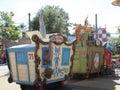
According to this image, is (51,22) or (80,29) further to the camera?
(51,22)

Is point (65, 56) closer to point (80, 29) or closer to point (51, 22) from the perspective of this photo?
point (80, 29)

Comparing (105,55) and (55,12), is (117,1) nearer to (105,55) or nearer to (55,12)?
(105,55)

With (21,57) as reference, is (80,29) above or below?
above

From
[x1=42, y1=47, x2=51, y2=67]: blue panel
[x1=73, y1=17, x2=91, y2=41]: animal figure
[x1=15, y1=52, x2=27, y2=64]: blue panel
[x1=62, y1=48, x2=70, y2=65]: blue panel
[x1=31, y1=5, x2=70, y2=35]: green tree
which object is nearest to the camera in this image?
[x1=42, y1=47, x2=51, y2=67]: blue panel

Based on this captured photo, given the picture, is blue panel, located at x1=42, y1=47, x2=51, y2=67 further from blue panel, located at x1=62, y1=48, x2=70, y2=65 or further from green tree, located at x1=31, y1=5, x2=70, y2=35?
green tree, located at x1=31, y1=5, x2=70, y2=35

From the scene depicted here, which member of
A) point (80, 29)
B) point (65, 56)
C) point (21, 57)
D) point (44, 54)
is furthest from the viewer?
point (80, 29)

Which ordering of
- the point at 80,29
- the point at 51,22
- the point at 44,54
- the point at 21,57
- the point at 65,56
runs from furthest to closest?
1. the point at 51,22
2. the point at 80,29
3. the point at 65,56
4. the point at 21,57
5. the point at 44,54

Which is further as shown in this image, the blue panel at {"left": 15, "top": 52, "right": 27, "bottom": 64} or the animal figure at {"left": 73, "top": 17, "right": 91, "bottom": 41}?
the animal figure at {"left": 73, "top": 17, "right": 91, "bottom": 41}

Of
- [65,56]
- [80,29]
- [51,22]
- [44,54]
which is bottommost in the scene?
[65,56]

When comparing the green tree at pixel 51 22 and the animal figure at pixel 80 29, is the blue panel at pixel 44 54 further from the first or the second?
the green tree at pixel 51 22

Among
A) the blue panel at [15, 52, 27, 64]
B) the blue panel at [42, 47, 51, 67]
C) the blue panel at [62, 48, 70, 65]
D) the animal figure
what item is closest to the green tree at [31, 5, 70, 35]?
the animal figure

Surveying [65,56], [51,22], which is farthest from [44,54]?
[51,22]

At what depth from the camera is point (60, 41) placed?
876 centimetres

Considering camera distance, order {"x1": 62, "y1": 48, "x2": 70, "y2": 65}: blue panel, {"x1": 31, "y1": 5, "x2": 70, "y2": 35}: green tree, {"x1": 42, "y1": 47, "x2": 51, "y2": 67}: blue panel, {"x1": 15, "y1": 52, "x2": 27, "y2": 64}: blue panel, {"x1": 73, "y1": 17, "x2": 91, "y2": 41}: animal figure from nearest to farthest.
Result: {"x1": 42, "y1": 47, "x2": 51, "y2": 67}: blue panel, {"x1": 15, "y1": 52, "x2": 27, "y2": 64}: blue panel, {"x1": 62, "y1": 48, "x2": 70, "y2": 65}: blue panel, {"x1": 73, "y1": 17, "x2": 91, "y2": 41}: animal figure, {"x1": 31, "y1": 5, "x2": 70, "y2": 35}: green tree
